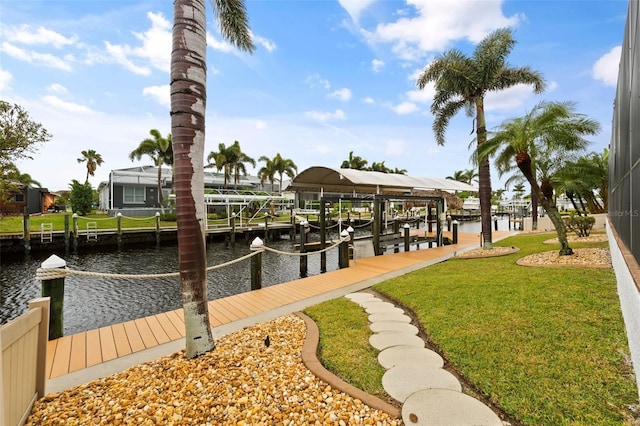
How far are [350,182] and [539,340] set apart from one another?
404 inches

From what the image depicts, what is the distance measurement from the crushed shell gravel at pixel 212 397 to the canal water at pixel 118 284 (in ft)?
16.9

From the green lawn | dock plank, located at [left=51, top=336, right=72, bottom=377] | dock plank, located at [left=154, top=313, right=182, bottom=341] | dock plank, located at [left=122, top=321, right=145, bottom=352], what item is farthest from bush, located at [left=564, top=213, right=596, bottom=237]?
dock plank, located at [left=51, top=336, right=72, bottom=377]

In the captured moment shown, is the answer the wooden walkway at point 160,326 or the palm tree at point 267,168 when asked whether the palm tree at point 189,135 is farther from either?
the palm tree at point 267,168

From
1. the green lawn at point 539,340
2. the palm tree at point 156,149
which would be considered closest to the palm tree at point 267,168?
the palm tree at point 156,149

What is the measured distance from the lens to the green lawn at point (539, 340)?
242cm

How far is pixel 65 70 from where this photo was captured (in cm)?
555

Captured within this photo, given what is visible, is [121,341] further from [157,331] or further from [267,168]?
[267,168]

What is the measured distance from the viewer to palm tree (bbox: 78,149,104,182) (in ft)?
143

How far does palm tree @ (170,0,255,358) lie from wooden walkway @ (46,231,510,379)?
150 cm

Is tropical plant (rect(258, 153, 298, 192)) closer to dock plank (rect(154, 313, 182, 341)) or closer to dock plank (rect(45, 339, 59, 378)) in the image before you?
dock plank (rect(154, 313, 182, 341))

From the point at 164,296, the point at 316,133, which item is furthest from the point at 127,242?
the point at 316,133

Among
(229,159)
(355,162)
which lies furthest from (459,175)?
(229,159)

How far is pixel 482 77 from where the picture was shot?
11.2 m

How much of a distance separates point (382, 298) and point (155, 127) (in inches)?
1281
